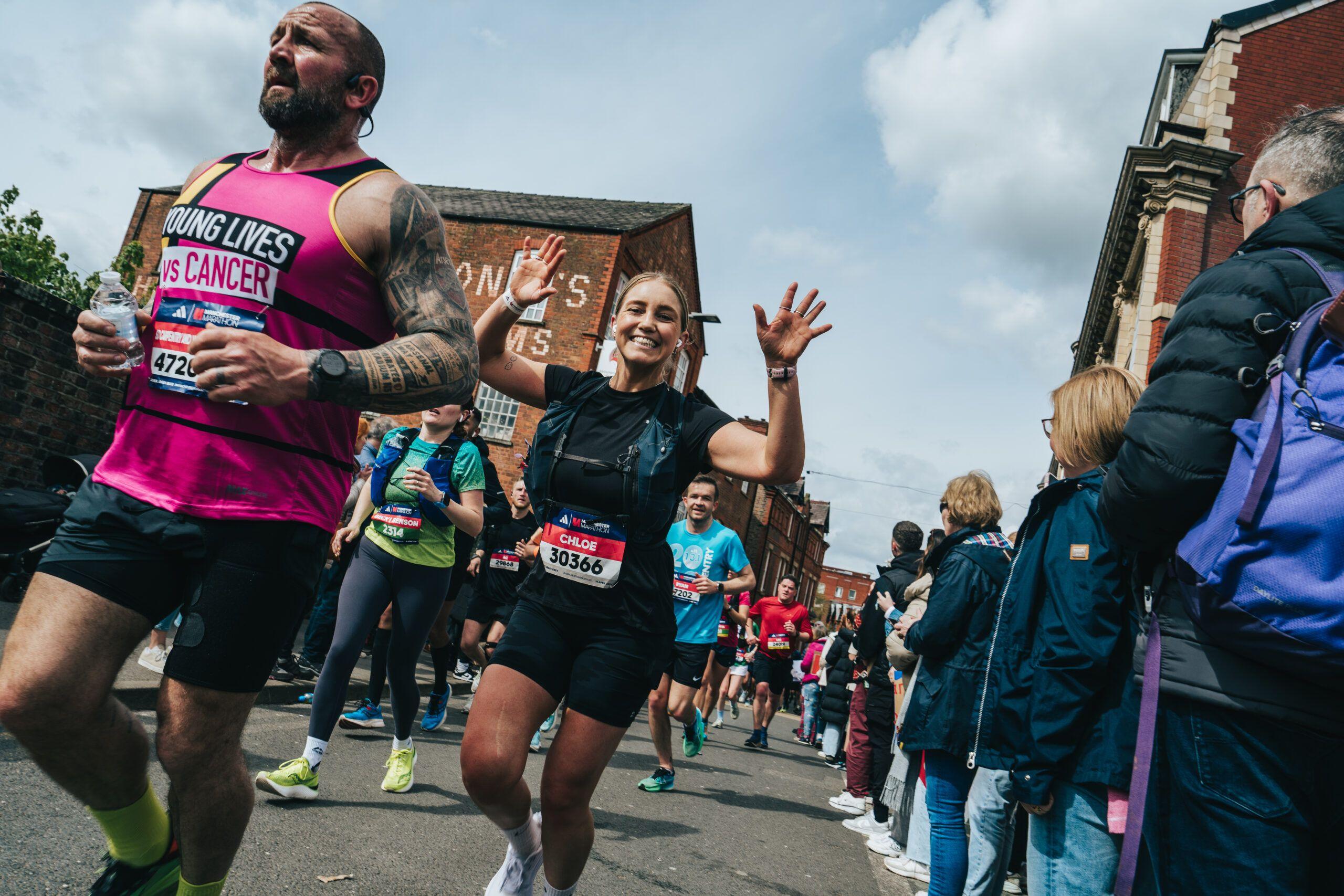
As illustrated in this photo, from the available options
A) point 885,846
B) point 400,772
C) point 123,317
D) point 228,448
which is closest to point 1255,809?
point 228,448

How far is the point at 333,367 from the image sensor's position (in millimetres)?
1907

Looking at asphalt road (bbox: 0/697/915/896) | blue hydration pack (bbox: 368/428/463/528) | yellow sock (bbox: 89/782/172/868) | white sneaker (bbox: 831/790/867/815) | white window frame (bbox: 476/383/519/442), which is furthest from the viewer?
white window frame (bbox: 476/383/519/442)

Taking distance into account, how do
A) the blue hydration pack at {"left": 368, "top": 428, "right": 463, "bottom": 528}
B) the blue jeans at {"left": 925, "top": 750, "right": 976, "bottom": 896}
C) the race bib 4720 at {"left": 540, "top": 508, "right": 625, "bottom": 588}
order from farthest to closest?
the blue hydration pack at {"left": 368, "top": 428, "right": 463, "bottom": 528}, the blue jeans at {"left": 925, "top": 750, "right": 976, "bottom": 896}, the race bib 4720 at {"left": 540, "top": 508, "right": 625, "bottom": 588}

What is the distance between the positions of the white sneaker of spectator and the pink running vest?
16.1 feet

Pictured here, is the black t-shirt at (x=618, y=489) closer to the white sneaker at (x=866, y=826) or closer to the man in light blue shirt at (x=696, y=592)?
the man in light blue shirt at (x=696, y=592)

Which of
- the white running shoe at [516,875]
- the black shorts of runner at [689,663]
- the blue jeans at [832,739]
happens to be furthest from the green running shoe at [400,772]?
the blue jeans at [832,739]

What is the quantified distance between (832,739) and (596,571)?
9457mm

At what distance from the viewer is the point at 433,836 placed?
3.98 m

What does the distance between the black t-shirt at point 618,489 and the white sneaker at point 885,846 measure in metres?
3.78

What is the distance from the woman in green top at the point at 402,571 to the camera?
4227mm

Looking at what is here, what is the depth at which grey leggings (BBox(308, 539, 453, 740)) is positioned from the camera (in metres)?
4.25

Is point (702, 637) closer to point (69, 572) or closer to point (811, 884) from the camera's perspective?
point (811, 884)

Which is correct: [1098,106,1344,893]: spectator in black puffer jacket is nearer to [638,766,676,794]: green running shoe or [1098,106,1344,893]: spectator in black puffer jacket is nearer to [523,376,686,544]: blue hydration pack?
[523,376,686,544]: blue hydration pack

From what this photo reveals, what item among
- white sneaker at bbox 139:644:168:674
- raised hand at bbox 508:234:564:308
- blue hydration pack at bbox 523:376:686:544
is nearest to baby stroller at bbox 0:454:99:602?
white sneaker at bbox 139:644:168:674
